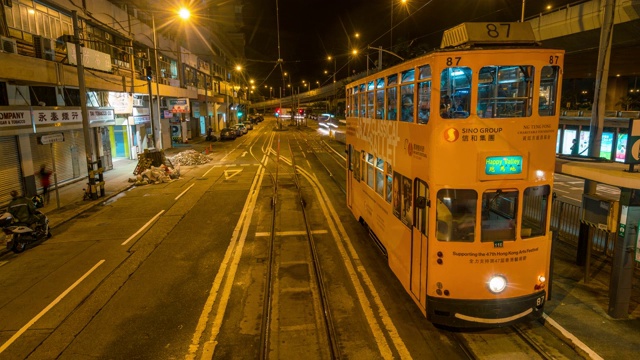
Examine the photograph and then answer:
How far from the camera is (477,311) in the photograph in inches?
250

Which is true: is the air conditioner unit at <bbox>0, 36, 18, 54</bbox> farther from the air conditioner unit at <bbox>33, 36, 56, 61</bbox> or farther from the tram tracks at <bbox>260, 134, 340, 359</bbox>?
the tram tracks at <bbox>260, 134, 340, 359</bbox>

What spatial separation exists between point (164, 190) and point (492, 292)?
55.8 ft

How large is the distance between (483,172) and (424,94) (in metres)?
1.50

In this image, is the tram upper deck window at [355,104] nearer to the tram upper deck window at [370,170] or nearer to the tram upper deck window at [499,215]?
the tram upper deck window at [370,170]

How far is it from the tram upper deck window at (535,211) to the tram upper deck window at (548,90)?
3.80ft

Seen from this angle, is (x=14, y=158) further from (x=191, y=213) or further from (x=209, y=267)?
(x=209, y=267)

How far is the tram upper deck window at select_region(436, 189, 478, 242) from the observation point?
6.13 metres

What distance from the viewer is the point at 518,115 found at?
20.0 ft

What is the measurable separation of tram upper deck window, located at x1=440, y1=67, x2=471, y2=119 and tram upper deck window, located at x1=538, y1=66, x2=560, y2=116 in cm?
114

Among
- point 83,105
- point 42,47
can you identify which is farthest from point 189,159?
point 42,47

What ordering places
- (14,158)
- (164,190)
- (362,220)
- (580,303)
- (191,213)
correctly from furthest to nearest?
(164,190) → (14,158) → (191,213) → (362,220) → (580,303)

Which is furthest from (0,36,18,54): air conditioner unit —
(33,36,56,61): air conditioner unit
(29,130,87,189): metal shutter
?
(29,130,87,189): metal shutter

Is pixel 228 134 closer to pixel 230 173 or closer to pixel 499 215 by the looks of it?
pixel 230 173

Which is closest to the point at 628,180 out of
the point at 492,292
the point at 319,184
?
the point at 492,292
